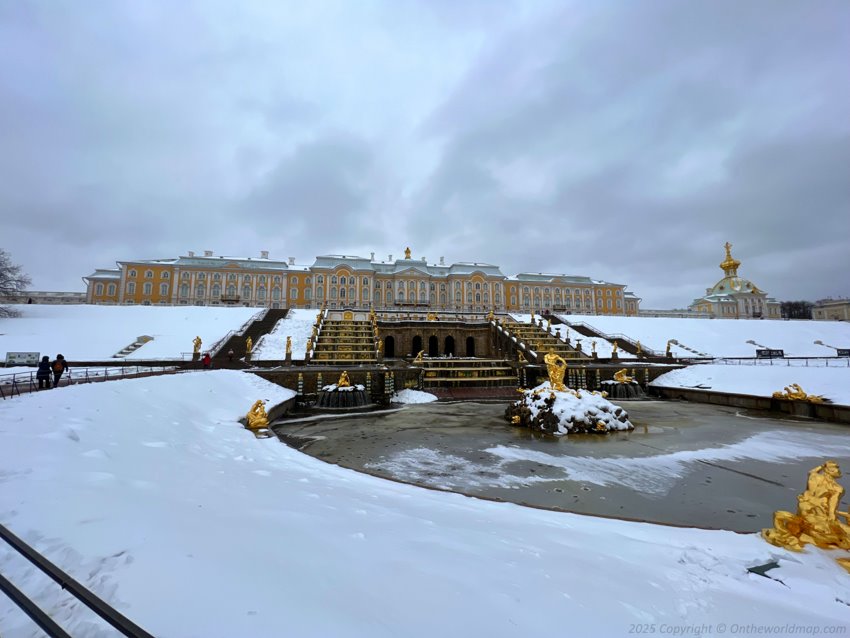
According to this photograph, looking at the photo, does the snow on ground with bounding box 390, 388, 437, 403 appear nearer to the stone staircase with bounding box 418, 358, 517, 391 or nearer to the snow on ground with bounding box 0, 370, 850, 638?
the stone staircase with bounding box 418, 358, 517, 391

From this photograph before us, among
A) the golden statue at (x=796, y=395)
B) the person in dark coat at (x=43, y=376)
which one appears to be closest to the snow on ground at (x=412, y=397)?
the person in dark coat at (x=43, y=376)

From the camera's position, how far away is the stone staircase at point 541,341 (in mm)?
31672

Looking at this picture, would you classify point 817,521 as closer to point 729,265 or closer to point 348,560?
point 348,560

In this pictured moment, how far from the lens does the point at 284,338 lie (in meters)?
31.4

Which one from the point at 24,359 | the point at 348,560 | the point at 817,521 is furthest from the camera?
the point at 24,359

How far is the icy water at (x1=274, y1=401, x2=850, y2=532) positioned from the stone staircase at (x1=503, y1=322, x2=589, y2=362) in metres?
14.6

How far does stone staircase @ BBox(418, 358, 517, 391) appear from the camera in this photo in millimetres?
25656

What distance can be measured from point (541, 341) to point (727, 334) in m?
23.8

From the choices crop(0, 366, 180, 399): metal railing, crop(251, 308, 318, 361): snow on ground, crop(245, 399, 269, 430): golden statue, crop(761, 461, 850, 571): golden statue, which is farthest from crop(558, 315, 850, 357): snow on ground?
crop(0, 366, 180, 399): metal railing

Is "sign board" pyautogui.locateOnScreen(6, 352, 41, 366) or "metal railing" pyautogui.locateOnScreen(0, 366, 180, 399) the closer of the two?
"metal railing" pyautogui.locateOnScreen(0, 366, 180, 399)

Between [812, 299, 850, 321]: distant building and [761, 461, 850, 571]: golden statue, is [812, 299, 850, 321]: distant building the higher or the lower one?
the higher one

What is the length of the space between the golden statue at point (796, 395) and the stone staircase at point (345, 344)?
883 inches

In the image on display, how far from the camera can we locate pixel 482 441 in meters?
12.4

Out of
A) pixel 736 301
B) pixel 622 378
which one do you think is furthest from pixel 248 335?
pixel 736 301
